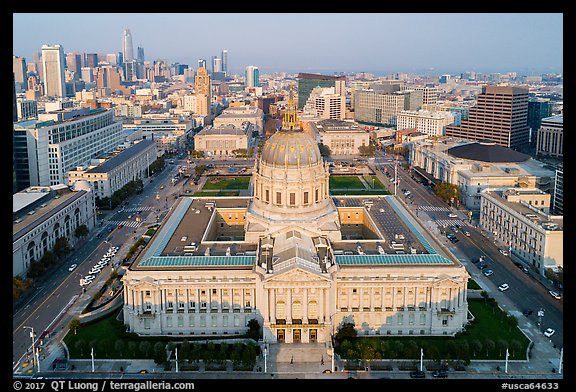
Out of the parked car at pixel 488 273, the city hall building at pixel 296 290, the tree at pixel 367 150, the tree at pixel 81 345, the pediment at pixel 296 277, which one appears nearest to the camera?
the tree at pixel 81 345

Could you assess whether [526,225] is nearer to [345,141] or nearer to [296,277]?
[296,277]

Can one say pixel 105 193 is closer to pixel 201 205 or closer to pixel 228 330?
pixel 201 205

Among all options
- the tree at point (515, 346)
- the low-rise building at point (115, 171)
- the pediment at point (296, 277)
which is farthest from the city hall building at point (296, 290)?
the low-rise building at point (115, 171)

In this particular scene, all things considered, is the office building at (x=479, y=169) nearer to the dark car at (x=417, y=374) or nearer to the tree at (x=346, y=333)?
the tree at (x=346, y=333)

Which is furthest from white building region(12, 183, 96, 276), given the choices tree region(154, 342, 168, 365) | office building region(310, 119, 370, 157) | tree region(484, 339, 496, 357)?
office building region(310, 119, 370, 157)

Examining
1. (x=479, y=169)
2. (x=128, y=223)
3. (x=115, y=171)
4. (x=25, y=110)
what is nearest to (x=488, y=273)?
(x=479, y=169)

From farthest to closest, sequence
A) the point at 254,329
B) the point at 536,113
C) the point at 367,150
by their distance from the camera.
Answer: the point at 536,113, the point at 367,150, the point at 254,329
